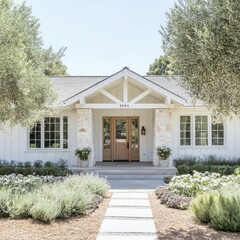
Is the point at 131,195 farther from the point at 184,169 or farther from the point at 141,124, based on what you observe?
the point at 141,124

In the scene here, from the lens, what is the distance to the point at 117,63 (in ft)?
71.5

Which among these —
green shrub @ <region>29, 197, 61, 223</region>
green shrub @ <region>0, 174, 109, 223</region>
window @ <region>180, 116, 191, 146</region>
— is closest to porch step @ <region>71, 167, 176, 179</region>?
window @ <region>180, 116, 191, 146</region>

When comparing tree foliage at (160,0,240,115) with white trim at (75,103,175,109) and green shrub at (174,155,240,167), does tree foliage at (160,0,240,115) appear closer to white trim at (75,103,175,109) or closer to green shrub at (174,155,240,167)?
white trim at (75,103,175,109)

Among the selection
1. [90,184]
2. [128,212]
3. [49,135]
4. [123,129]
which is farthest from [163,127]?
[128,212]

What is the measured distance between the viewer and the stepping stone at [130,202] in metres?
8.86

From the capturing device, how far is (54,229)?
21.2ft

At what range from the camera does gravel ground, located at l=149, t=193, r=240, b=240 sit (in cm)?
603

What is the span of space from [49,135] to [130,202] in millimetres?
9174

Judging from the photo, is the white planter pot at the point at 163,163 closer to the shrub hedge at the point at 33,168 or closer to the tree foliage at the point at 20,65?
the shrub hedge at the point at 33,168

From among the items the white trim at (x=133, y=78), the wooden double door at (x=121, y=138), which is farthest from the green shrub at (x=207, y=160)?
the wooden double door at (x=121, y=138)

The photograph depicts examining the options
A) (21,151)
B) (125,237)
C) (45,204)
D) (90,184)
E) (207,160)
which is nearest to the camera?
(125,237)

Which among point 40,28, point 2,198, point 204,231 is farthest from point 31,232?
point 40,28

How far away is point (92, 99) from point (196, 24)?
1216cm

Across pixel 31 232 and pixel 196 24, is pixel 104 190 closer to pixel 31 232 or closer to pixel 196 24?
pixel 31 232
